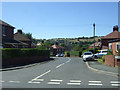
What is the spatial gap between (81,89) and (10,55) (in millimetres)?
16252

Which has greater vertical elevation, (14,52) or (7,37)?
(7,37)

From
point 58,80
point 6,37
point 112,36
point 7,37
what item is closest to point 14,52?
point 6,37

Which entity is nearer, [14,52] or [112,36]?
[14,52]

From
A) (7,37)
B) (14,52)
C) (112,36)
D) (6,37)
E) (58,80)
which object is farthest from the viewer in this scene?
(112,36)

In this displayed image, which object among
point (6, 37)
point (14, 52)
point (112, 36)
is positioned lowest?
point (14, 52)

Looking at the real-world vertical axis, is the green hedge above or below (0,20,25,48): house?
below

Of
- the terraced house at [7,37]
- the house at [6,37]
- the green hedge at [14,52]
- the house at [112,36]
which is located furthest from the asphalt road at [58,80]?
the house at [112,36]

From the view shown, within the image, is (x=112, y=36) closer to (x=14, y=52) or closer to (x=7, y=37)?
(x=7, y=37)

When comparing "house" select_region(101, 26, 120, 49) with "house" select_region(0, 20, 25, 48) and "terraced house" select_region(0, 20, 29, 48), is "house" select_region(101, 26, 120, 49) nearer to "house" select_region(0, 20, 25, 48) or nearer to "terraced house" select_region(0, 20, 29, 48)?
"terraced house" select_region(0, 20, 29, 48)

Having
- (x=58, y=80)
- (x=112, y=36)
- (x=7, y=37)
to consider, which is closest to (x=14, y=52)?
(x=7, y=37)

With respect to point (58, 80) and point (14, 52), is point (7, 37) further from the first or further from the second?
point (58, 80)

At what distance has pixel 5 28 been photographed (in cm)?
3438

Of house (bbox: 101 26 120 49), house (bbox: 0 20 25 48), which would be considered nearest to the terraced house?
house (bbox: 0 20 25 48)

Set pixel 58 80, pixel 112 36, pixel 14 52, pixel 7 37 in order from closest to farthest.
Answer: pixel 58 80, pixel 14 52, pixel 7 37, pixel 112 36
